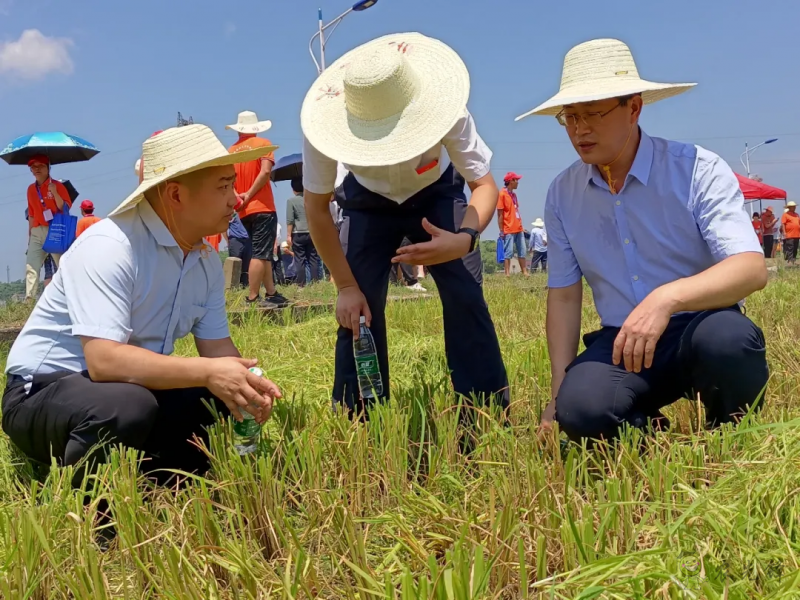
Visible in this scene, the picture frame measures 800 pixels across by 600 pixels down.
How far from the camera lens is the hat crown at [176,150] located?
2.41 meters

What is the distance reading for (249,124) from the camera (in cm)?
727

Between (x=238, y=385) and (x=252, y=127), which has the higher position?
(x=252, y=127)

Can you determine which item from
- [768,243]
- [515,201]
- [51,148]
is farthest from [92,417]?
[768,243]

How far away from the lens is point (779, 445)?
2.00 metres

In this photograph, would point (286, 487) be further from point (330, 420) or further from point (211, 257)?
point (211, 257)

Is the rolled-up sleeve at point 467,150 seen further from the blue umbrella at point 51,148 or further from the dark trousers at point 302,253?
the dark trousers at point 302,253

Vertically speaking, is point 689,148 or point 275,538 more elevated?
point 689,148

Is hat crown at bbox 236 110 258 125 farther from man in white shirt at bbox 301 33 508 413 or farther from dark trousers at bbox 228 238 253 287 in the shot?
man in white shirt at bbox 301 33 508 413

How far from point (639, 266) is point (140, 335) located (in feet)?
5.56

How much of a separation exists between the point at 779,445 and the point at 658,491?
453 millimetres

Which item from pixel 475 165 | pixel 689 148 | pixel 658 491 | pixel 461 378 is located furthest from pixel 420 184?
pixel 658 491

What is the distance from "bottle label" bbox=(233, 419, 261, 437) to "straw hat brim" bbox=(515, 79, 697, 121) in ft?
4.45

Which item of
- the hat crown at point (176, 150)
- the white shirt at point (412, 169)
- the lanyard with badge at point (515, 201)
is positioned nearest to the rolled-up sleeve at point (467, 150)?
the white shirt at point (412, 169)

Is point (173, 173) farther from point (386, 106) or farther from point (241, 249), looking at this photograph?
point (241, 249)
